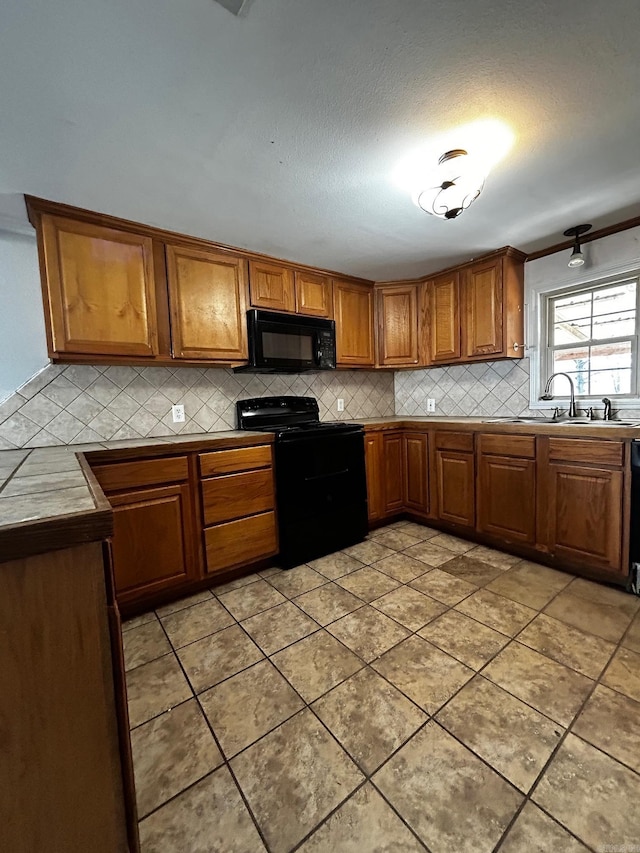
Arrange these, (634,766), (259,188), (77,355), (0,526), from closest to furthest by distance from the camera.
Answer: (0,526) → (634,766) → (259,188) → (77,355)

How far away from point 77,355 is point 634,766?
9.23ft

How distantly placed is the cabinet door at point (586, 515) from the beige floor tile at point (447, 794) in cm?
154

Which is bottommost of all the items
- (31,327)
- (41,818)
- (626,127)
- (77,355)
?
(41,818)

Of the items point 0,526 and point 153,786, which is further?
point 153,786

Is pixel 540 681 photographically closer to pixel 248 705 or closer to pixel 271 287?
pixel 248 705

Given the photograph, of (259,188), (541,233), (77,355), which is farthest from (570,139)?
(77,355)

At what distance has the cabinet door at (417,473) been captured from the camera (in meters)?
3.04

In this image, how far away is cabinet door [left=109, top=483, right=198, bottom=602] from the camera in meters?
1.91

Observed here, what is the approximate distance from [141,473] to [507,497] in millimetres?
2344

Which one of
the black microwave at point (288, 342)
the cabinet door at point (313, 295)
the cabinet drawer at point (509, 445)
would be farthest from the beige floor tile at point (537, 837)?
the cabinet door at point (313, 295)

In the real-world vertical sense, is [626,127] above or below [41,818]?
above

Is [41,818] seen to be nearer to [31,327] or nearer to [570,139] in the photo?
[31,327]

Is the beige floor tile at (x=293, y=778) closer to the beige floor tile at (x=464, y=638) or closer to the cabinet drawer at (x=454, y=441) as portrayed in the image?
the beige floor tile at (x=464, y=638)

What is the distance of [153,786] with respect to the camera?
108cm
